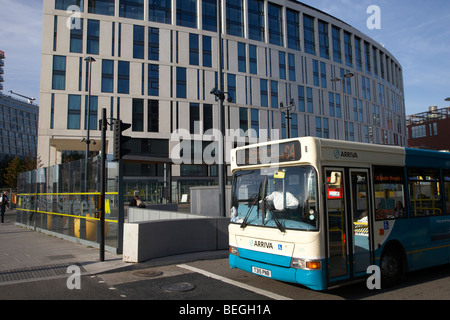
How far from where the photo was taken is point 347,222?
615cm

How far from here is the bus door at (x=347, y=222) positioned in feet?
19.3

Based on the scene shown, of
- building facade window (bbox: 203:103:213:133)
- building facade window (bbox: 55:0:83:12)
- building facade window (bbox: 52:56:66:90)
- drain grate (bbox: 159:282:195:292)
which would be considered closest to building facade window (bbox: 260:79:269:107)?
building facade window (bbox: 203:103:213:133)

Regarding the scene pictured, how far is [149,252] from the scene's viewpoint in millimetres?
9008

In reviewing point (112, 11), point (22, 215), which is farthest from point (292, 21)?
point (22, 215)

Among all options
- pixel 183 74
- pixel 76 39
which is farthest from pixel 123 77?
pixel 183 74

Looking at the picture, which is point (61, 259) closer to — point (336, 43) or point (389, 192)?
point (389, 192)

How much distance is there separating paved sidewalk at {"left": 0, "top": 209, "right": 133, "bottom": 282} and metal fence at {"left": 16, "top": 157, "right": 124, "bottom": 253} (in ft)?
1.65

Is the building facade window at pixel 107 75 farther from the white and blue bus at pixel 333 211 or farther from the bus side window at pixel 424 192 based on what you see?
the bus side window at pixel 424 192

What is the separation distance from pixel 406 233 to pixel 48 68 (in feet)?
134

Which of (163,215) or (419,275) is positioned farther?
(163,215)

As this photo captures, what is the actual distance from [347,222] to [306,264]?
1150 mm

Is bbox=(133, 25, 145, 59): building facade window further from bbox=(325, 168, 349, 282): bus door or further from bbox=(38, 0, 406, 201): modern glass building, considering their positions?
bbox=(325, 168, 349, 282): bus door

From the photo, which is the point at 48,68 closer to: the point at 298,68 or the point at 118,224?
the point at 298,68

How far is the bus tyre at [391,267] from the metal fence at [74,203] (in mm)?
6779
